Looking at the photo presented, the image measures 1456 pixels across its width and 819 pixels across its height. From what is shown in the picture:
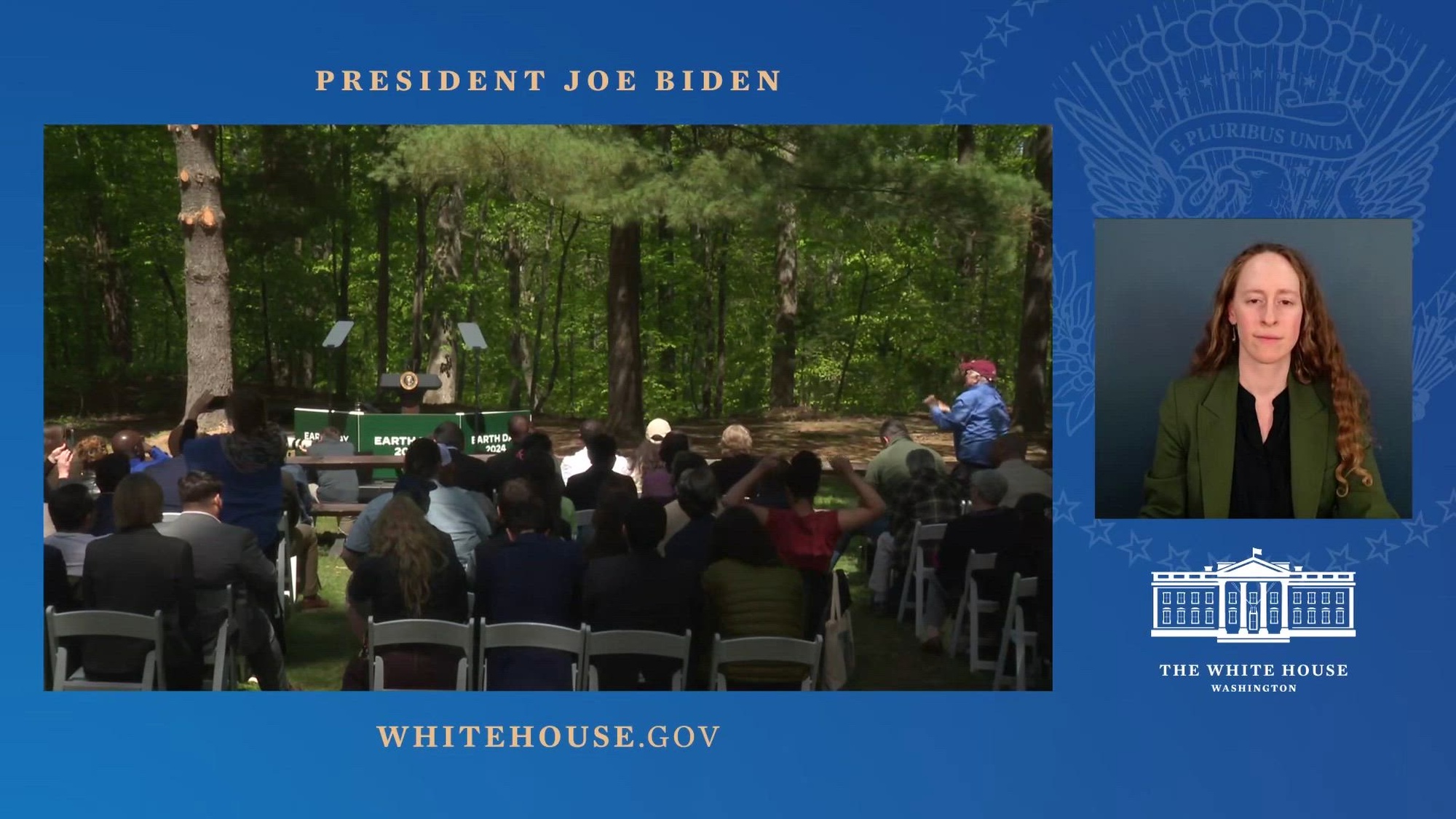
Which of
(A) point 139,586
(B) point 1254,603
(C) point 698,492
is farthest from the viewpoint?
(C) point 698,492

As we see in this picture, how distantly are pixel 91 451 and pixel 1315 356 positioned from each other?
181 inches

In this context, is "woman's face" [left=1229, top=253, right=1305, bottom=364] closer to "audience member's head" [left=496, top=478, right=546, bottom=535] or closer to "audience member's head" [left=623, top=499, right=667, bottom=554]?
"audience member's head" [left=623, top=499, right=667, bottom=554]

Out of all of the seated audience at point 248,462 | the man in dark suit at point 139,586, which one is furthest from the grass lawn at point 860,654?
the man in dark suit at point 139,586

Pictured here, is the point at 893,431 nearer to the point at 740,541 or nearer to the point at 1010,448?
the point at 1010,448

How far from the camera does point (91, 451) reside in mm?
9109

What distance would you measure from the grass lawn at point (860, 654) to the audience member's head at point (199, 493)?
452 mm

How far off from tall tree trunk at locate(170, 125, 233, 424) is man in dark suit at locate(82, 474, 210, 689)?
0.45m

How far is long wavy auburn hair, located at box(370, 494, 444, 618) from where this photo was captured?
902 cm

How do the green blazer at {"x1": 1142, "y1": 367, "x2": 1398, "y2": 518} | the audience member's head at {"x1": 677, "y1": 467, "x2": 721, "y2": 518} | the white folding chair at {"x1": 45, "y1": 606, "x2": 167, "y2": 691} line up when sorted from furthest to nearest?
the audience member's head at {"x1": 677, "y1": 467, "x2": 721, "y2": 518}, the green blazer at {"x1": 1142, "y1": 367, "x2": 1398, "y2": 518}, the white folding chair at {"x1": 45, "y1": 606, "x2": 167, "y2": 691}

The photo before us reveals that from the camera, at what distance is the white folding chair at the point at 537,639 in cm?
901

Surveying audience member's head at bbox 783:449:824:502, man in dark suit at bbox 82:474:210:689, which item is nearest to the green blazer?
audience member's head at bbox 783:449:824:502

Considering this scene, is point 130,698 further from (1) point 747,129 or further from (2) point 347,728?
(1) point 747,129

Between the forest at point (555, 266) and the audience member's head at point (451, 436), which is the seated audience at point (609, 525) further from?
the audience member's head at point (451, 436)

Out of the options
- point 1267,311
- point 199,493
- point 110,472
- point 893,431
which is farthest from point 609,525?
point 1267,311
